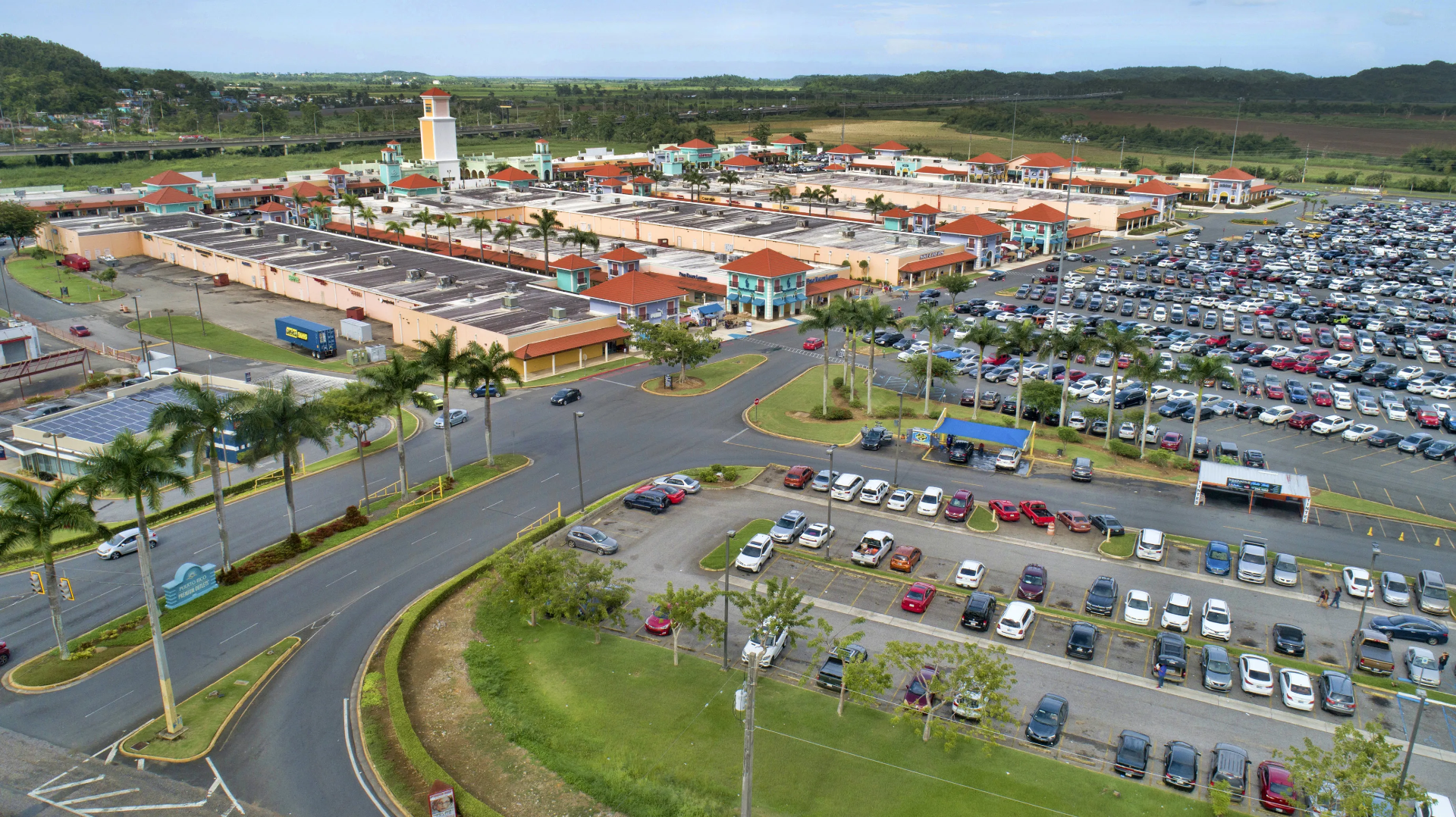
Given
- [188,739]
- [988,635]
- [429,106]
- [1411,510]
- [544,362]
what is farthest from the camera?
[429,106]

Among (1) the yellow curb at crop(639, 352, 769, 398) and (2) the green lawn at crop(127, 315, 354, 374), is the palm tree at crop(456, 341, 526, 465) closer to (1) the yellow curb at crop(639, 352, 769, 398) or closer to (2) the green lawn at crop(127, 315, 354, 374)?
(1) the yellow curb at crop(639, 352, 769, 398)

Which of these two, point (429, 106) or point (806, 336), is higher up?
point (429, 106)

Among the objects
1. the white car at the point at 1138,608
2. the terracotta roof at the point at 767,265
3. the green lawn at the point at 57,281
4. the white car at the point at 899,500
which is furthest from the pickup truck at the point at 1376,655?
the green lawn at the point at 57,281

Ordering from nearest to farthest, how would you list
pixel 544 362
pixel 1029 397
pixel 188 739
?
pixel 188 739, pixel 1029 397, pixel 544 362

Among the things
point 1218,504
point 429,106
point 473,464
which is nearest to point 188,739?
point 473,464

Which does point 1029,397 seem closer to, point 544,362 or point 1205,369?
point 1205,369

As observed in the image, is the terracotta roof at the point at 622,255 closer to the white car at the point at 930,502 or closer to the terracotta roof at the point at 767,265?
the terracotta roof at the point at 767,265

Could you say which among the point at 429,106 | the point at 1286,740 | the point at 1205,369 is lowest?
the point at 1286,740

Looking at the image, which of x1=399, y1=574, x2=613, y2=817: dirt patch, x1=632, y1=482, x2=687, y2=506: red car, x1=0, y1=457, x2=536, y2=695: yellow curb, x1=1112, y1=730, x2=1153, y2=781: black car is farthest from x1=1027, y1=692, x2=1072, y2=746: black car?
x1=0, y1=457, x2=536, y2=695: yellow curb
